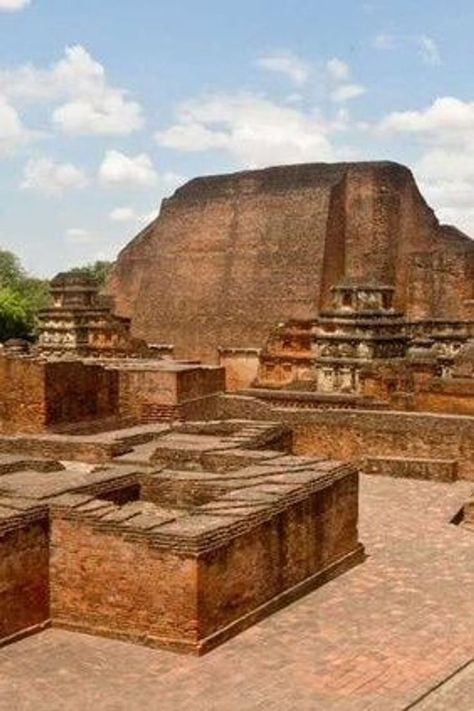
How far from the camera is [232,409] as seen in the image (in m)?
16.1

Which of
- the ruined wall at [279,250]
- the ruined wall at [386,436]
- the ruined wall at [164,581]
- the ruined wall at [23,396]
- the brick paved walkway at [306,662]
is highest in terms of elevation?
the ruined wall at [279,250]

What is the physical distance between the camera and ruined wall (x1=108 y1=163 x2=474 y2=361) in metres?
31.3

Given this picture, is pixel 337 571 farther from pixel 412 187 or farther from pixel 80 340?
pixel 412 187

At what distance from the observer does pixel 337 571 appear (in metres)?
9.60

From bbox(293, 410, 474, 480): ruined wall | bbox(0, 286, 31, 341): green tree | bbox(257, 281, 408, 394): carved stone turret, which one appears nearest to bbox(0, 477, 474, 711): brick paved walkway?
bbox(293, 410, 474, 480): ruined wall

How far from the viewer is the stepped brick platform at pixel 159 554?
7.53 meters

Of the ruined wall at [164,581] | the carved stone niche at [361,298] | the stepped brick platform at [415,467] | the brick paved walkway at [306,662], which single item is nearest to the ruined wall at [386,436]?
the stepped brick platform at [415,467]

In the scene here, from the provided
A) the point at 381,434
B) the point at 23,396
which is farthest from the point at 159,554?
the point at 381,434

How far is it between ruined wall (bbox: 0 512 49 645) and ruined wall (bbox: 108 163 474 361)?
22.0m

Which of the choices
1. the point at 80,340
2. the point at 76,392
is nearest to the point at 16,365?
the point at 76,392

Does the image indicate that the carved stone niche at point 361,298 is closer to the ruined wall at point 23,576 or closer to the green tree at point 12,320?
the ruined wall at point 23,576

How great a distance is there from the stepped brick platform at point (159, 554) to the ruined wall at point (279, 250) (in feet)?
66.8

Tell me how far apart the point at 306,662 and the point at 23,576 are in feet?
7.25

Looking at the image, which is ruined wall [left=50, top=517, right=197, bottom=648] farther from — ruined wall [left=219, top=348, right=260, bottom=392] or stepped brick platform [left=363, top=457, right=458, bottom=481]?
ruined wall [left=219, top=348, right=260, bottom=392]
